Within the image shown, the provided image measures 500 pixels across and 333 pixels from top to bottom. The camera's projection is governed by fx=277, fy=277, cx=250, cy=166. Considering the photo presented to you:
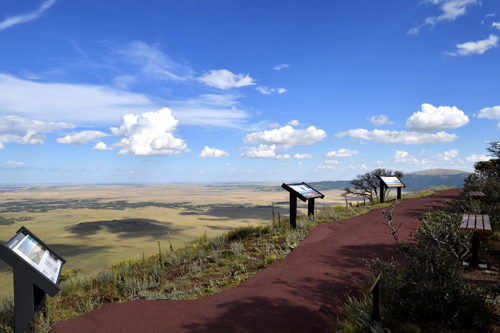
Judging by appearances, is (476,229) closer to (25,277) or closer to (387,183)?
(25,277)

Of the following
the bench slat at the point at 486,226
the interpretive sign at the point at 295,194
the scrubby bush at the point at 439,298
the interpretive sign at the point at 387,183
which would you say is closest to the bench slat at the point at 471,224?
the bench slat at the point at 486,226

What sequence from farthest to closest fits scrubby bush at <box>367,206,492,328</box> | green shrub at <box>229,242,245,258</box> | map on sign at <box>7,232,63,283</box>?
1. green shrub at <box>229,242,245,258</box>
2. map on sign at <box>7,232,63,283</box>
3. scrubby bush at <box>367,206,492,328</box>

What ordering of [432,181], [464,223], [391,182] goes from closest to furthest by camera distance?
1. [464,223]
2. [391,182]
3. [432,181]

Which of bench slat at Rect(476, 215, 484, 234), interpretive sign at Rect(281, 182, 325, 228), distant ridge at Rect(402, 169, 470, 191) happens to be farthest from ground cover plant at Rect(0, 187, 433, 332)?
distant ridge at Rect(402, 169, 470, 191)

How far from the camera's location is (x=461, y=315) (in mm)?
3623

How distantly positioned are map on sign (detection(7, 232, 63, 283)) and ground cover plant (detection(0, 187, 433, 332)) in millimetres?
753

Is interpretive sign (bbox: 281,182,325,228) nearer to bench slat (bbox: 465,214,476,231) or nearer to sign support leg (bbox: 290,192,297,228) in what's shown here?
sign support leg (bbox: 290,192,297,228)

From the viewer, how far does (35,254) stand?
5.10m

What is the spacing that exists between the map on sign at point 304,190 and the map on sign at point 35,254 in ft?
25.2

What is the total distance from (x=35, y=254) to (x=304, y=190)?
872 centimetres

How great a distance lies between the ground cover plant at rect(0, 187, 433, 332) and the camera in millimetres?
6133

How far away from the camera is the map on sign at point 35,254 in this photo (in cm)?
464

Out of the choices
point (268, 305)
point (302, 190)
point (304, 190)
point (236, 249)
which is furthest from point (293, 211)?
point (268, 305)

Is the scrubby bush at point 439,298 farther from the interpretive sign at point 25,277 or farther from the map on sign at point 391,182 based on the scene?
the map on sign at point 391,182
